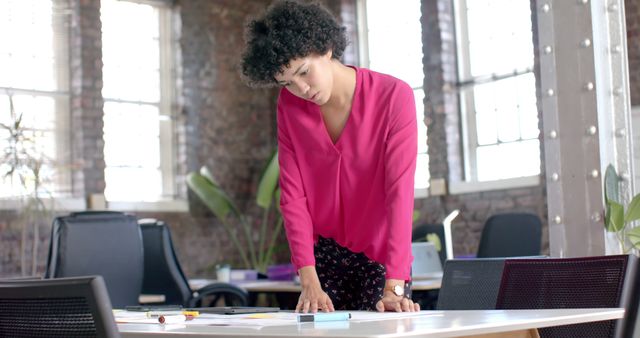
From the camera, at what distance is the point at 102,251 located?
4.62m

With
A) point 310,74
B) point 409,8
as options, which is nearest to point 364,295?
point 310,74

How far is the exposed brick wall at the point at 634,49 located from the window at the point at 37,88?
4.78 metres

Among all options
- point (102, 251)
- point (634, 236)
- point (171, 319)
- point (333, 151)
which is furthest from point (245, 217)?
point (171, 319)

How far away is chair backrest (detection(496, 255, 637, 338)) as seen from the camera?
7.67 feet

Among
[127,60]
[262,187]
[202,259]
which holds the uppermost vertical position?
[127,60]

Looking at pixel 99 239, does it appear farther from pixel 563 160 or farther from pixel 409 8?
pixel 409 8

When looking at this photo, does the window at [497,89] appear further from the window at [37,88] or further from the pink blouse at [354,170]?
the pink blouse at [354,170]

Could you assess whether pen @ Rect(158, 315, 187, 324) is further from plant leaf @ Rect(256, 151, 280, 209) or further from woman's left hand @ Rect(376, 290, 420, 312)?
plant leaf @ Rect(256, 151, 280, 209)

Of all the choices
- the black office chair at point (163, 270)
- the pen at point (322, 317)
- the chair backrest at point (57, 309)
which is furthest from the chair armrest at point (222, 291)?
the chair backrest at point (57, 309)

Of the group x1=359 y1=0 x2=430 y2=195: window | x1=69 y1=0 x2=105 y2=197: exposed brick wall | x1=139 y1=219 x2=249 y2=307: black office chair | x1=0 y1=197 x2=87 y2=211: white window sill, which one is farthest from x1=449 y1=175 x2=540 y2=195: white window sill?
x1=139 y1=219 x2=249 y2=307: black office chair

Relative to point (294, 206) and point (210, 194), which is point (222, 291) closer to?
point (210, 194)

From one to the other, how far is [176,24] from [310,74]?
7635 mm

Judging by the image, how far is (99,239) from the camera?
4609 millimetres

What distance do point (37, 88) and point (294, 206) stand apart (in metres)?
6.79
